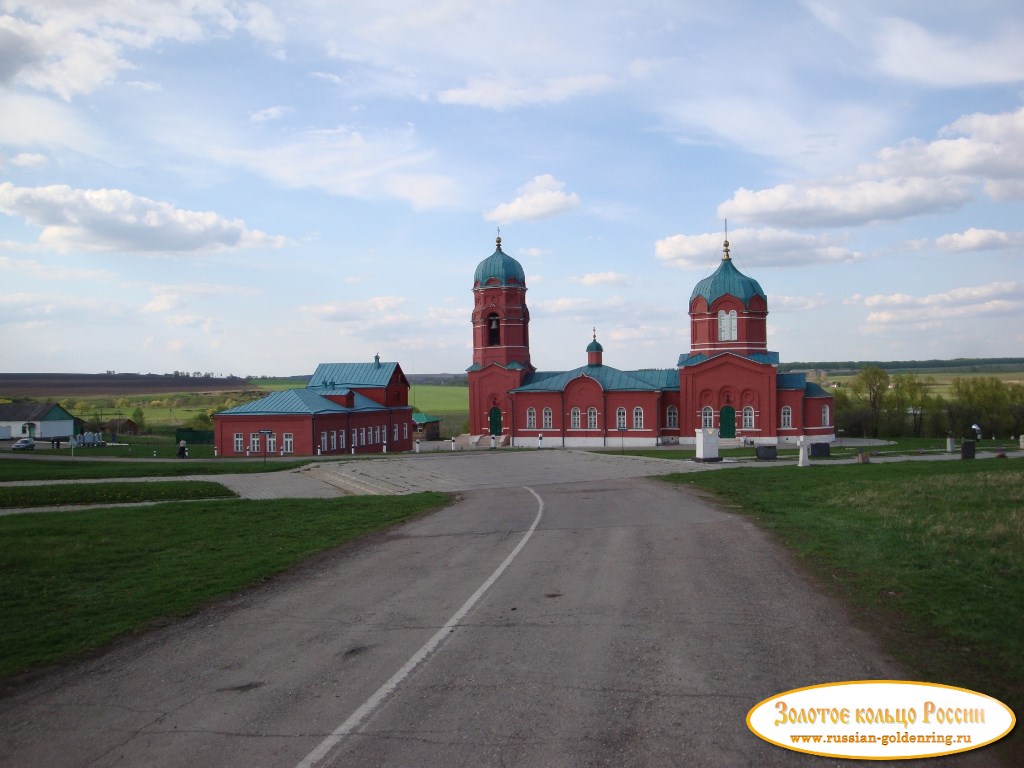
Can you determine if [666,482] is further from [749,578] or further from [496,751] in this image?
[496,751]

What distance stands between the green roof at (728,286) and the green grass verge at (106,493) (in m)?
37.1

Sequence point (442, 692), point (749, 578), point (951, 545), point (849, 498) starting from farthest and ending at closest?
point (849, 498) → point (951, 545) → point (749, 578) → point (442, 692)

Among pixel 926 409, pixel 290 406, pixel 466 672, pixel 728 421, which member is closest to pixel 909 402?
pixel 926 409

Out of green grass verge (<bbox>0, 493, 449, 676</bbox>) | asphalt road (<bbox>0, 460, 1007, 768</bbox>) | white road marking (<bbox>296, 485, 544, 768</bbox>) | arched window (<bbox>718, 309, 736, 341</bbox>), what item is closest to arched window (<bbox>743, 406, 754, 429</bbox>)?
arched window (<bbox>718, 309, 736, 341</bbox>)

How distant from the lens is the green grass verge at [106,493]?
2273cm

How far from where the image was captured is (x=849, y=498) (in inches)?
820

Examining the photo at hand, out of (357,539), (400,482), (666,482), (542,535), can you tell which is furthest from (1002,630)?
(400,482)

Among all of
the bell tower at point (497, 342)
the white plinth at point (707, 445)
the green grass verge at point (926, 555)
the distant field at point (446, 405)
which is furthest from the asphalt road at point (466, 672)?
the distant field at point (446, 405)

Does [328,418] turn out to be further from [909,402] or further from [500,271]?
[909,402]

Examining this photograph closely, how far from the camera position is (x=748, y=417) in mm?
52750

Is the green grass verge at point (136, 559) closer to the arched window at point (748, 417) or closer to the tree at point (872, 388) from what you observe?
the arched window at point (748, 417)

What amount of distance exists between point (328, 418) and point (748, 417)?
89.0ft

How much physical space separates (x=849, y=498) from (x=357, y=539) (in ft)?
42.0

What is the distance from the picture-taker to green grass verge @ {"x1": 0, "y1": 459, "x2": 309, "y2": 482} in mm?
29997
